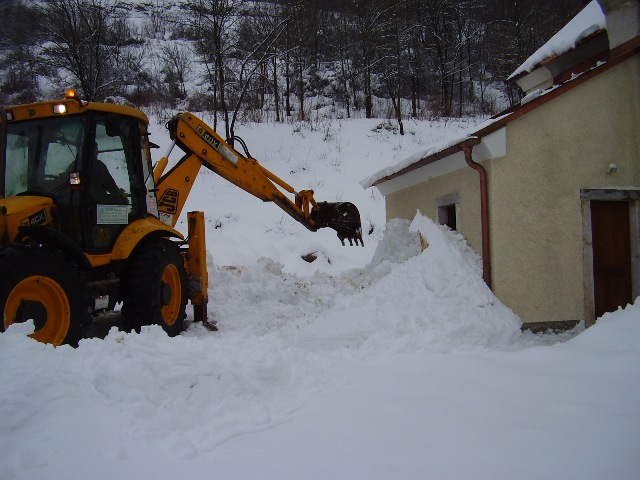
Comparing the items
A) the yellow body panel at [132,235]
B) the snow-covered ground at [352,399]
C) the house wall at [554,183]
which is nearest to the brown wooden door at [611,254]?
the house wall at [554,183]

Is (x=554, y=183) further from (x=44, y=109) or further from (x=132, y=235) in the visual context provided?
(x=44, y=109)

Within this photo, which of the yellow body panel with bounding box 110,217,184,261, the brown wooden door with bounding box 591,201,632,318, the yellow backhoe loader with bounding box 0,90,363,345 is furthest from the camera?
the brown wooden door with bounding box 591,201,632,318

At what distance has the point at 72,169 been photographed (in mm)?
4762

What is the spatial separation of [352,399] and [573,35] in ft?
25.8

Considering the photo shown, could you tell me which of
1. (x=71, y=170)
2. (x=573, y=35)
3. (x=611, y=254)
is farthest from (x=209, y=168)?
(x=573, y=35)

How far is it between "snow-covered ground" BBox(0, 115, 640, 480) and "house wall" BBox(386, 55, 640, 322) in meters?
0.41

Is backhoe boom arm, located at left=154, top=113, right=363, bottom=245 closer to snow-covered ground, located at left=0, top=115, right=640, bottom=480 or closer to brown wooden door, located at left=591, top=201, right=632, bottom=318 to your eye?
snow-covered ground, located at left=0, top=115, right=640, bottom=480

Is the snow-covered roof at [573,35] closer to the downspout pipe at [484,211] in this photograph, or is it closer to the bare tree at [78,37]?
the downspout pipe at [484,211]

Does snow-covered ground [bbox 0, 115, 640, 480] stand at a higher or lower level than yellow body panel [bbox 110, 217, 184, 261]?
lower

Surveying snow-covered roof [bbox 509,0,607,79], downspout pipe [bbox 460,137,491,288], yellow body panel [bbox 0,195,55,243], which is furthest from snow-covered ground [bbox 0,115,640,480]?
snow-covered roof [bbox 509,0,607,79]

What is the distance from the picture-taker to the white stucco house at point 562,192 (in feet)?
19.2

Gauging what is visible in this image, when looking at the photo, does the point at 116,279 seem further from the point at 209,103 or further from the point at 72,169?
the point at 209,103

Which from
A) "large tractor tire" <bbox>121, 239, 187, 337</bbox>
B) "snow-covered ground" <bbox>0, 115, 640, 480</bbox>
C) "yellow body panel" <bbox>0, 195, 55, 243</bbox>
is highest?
"yellow body panel" <bbox>0, 195, 55, 243</bbox>

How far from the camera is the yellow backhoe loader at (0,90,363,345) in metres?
3.97
